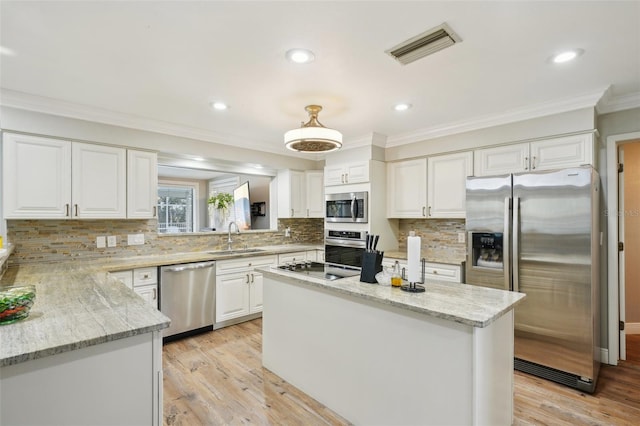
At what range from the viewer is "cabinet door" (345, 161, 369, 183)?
4.27 metres

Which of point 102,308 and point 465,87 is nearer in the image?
point 102,308

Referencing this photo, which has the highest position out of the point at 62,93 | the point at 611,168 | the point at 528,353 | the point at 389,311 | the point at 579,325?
the point at 62,93

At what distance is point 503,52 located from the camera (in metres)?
2.10

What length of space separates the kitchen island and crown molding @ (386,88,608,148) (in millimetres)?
2015

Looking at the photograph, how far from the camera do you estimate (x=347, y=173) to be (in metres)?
4.48

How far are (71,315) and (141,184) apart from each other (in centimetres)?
222

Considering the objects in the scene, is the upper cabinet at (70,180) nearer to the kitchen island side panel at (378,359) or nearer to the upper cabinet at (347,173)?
the kitchen island side panel at (378,359)

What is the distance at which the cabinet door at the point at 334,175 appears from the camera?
4.55 m

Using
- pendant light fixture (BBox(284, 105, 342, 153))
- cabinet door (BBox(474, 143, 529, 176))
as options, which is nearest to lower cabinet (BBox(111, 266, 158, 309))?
pendant light fixture (BBox(284, 105, 342, 153))

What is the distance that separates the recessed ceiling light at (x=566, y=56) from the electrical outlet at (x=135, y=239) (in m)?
4.24

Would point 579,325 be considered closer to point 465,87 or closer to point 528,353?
point 528,353

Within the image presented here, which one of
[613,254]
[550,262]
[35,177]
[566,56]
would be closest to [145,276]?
[35,177]

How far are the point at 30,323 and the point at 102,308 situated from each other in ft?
0.99

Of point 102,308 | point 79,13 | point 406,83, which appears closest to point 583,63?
point 406,83
